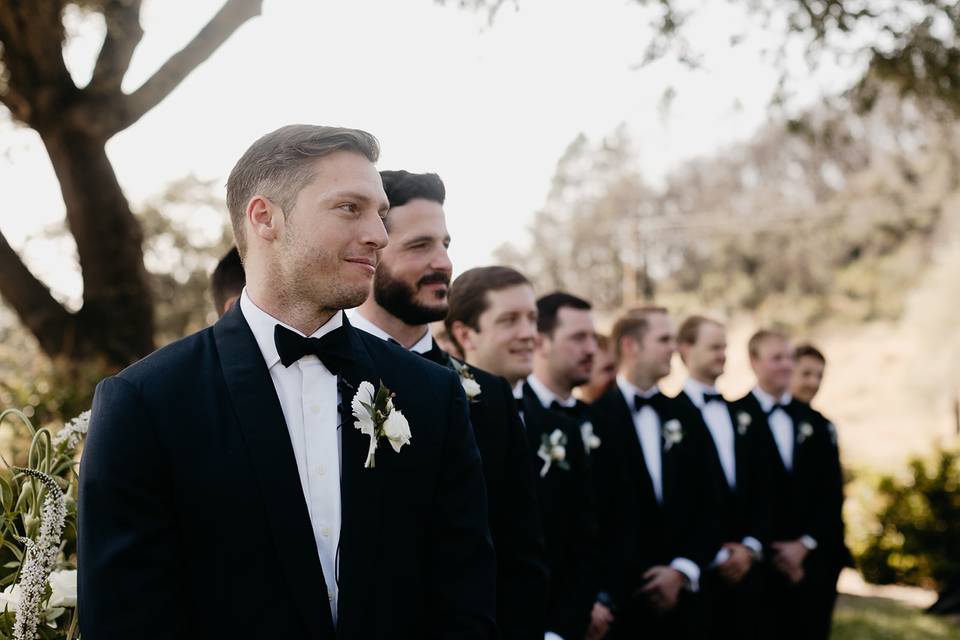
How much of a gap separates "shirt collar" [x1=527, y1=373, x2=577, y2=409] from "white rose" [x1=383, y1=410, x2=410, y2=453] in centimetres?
300

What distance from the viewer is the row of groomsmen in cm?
358

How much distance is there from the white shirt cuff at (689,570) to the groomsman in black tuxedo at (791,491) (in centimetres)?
150

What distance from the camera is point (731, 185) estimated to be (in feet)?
200

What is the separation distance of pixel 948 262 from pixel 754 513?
32.9 meters

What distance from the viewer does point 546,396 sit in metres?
5.42

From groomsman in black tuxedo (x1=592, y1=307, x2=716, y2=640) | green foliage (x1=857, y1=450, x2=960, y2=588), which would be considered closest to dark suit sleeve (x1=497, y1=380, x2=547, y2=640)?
groomsman in black tuxedo (x1=592, y1=307, x2=716, y2=640)

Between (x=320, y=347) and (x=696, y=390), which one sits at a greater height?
(x=320, y=347)

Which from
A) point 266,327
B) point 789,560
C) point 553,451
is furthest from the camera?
point 789,560

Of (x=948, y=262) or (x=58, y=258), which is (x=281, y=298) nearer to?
(x=58, y=258)

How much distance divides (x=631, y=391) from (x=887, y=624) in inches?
254

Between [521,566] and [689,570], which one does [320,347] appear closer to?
[521,566]

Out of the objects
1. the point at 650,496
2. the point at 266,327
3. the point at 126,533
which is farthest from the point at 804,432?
the point at 126,533

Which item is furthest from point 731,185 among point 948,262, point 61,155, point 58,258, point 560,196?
point 61,155

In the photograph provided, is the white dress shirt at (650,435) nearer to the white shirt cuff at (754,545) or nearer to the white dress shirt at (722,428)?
the white dress shirt at (722,428)
